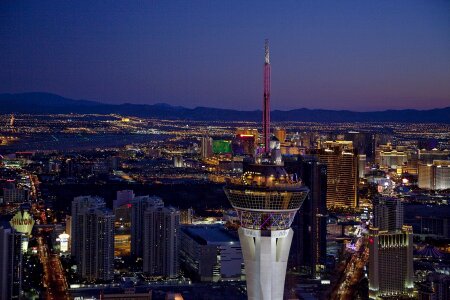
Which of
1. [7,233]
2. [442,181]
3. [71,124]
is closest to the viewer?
[7,233]

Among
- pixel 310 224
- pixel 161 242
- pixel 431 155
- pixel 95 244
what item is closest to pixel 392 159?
pixel 431 155

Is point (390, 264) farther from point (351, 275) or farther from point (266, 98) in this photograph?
point (266, 98)

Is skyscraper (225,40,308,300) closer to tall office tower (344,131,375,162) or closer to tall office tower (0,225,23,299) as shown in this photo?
tall office tower (0,225,23,299)

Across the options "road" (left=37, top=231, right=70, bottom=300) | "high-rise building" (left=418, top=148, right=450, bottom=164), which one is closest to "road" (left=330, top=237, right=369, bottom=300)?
"road" (left=37, top=231, right=70, bottom=300)

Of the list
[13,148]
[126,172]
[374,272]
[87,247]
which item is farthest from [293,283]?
[126,172]

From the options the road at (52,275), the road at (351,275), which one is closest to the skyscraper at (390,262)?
the road at (351,275)

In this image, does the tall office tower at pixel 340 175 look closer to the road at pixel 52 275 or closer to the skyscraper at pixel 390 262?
the skyscraper at pixel 390 262

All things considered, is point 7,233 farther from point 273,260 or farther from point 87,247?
point 273,260
